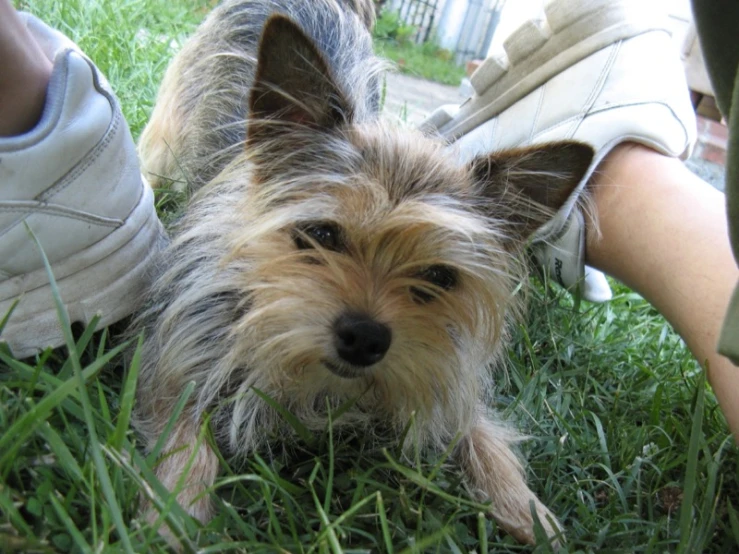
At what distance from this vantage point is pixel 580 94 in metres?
2.81

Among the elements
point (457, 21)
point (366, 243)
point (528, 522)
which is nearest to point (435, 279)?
point (366, 243)

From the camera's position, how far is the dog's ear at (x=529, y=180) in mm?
1813

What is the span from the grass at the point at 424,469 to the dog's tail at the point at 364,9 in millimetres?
1619

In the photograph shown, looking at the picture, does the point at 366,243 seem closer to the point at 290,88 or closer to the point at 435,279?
the point at 435,279

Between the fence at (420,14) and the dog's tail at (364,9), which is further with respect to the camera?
the fence at (420,14)

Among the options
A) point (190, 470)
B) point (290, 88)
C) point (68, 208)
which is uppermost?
point (290, 88)

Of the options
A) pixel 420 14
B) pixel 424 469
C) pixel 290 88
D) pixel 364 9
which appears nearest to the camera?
pixel 290 88

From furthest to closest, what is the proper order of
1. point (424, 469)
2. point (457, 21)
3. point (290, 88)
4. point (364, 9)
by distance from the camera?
1. point (457, 21)
2. point (364, 9)
3. point (424, 469)
4. point (290, 88)

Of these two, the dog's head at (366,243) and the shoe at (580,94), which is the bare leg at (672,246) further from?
the dog's head at (366,243)

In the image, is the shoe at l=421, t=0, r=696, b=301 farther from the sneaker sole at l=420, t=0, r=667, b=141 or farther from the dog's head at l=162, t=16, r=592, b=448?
the dog's head at l=162, t=16, r=592, b=448

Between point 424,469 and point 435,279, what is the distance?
1.77ft

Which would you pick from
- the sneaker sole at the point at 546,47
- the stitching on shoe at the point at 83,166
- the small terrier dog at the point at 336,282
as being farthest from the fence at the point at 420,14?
the stitching on shoe at the point at 83,166

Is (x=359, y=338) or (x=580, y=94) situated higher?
(x=580, y=94)

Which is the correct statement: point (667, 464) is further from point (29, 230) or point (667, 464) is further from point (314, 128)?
point (29, 230)
